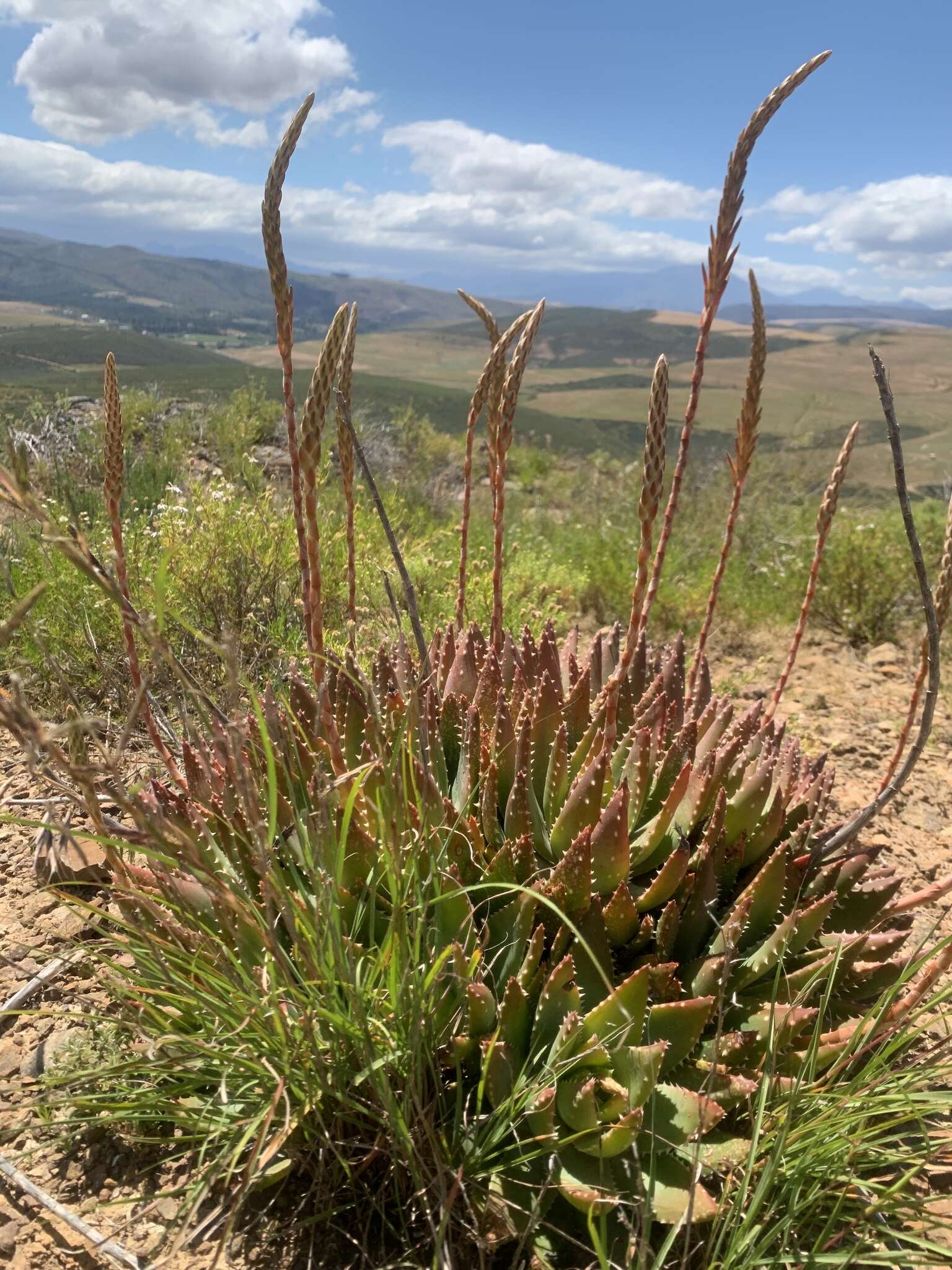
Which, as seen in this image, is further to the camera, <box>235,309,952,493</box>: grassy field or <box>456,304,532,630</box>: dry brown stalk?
<box>235,309,952,493</box>: grassy field

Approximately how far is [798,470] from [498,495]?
954cm

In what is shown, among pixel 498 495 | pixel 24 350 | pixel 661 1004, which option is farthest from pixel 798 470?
pixel 24 350

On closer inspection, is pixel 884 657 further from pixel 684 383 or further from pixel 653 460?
pixel 684 383

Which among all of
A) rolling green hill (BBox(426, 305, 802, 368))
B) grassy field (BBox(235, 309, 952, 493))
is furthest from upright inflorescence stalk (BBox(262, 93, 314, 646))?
rolling green hill (BBox(426, 305, 802, 368))

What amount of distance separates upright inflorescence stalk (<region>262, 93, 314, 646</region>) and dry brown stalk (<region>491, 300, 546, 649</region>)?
0.60 meters

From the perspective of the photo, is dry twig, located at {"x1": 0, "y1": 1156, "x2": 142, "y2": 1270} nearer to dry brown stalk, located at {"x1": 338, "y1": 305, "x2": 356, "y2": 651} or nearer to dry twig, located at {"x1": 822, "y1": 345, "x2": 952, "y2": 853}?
dry brown stalk, located at {"x1": 338, "y1": 305, "x2": 356, "y2": 651}

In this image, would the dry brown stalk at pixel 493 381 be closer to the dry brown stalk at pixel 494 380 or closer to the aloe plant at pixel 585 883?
the dry brown stalk at pixel 494 380

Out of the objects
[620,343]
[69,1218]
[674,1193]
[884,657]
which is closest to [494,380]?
[674,1193]

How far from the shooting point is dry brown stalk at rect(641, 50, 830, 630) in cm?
191

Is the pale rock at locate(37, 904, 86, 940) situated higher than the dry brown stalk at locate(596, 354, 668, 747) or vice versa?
the dry brown stalk at locate(596, 354, 668, 747)

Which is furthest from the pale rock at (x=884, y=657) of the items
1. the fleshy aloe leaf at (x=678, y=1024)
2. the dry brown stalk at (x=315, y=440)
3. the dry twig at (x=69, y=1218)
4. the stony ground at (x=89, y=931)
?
the dry twig at (x=69, y=1218)

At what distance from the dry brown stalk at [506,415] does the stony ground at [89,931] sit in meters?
1.61

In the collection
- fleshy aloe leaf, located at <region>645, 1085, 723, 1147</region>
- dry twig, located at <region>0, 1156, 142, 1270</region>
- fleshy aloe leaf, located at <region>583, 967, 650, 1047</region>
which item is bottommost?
dry twig, located at <region>0, 1156, 142, 1270</region>

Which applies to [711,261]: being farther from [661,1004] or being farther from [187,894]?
[187,894]
